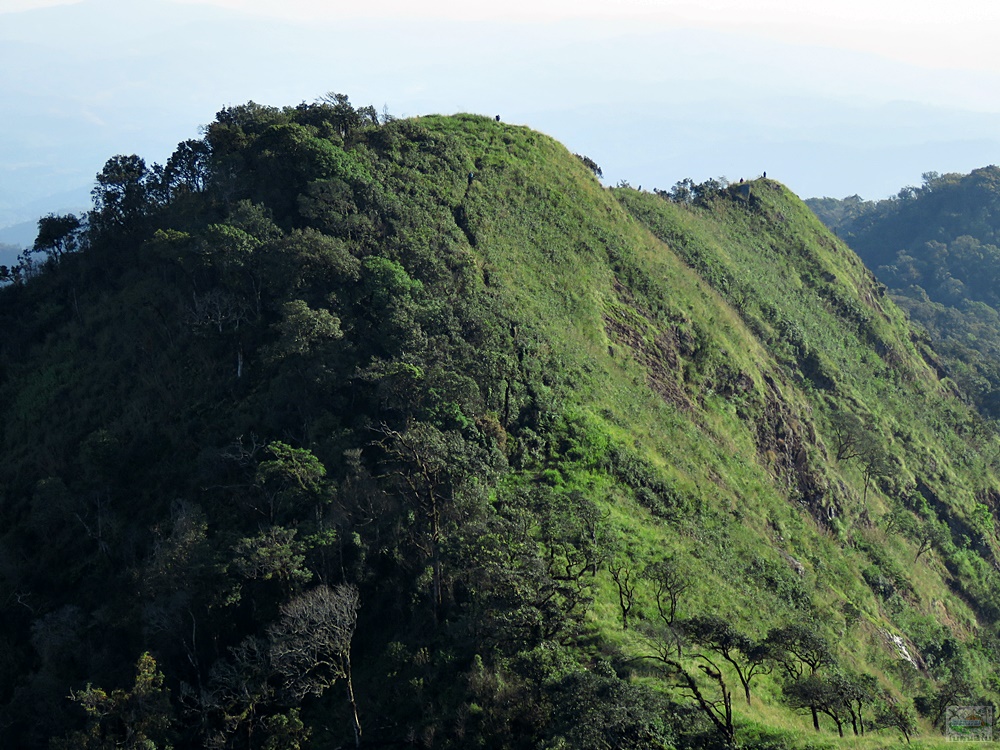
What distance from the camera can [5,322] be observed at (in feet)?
166

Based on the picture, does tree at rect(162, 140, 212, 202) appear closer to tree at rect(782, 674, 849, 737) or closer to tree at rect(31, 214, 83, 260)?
tree at rect(31, 214, 83, 260)

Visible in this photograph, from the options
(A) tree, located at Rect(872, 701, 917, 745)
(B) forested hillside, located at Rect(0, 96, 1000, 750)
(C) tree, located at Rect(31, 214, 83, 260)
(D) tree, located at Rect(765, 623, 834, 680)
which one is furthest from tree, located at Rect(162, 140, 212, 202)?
(A) tree, located at Rect(872, 701, 917, 745)

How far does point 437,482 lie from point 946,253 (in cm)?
16580

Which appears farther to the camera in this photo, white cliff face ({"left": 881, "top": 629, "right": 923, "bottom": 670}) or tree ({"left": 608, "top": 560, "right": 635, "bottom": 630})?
white cliff face ({"left": 881, "top": 629, "right": 923, "bottom": 670})

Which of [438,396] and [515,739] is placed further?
[438,396]

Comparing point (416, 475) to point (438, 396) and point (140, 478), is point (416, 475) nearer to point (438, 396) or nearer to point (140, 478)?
point (438, 396)

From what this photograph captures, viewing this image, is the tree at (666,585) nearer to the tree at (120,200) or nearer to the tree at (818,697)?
the tree at (818,697)

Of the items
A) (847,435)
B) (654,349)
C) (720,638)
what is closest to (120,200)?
(654,349)

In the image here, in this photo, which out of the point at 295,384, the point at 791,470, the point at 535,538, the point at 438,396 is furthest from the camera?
the point at 791,470

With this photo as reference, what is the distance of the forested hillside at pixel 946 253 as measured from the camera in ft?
449

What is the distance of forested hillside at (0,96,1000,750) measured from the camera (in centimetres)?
2431

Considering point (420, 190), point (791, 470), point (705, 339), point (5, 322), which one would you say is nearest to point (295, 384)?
point (420, 190)

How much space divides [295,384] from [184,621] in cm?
1224
